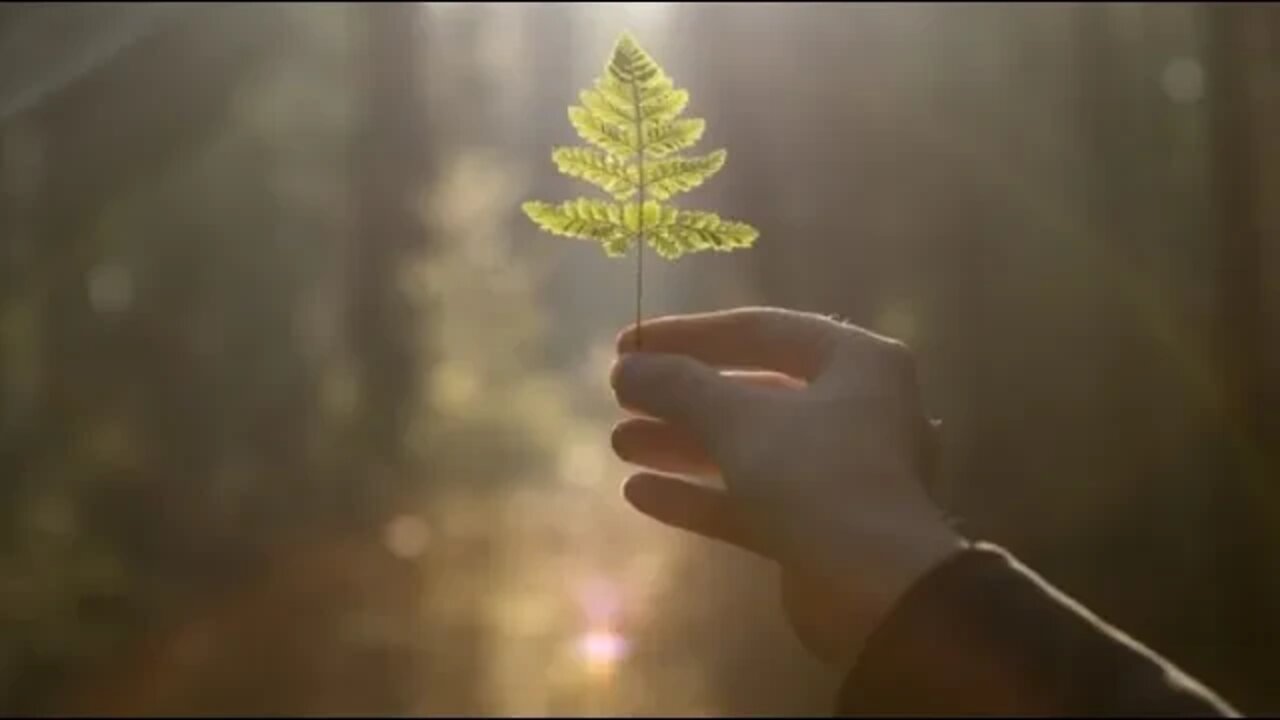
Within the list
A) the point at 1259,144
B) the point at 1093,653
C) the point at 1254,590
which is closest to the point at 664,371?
the point at 1093,653

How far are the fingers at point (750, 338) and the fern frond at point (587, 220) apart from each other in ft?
0.17

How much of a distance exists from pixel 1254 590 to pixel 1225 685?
550 mm

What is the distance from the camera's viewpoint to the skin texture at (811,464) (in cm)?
58

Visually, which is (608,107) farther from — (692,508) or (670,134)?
(692,508)

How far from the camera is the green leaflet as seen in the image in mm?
685

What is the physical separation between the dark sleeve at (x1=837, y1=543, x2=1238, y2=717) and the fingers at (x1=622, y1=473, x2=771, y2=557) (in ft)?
0.29

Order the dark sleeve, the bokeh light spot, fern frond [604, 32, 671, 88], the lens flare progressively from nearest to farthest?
Answer: the dark sleeve, fern frond [604, 32, 671, 88], the lens flare, the bokeh light spot

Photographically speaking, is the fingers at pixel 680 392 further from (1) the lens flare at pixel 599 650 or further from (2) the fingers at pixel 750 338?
(1) the lens flare at pixel 599 650

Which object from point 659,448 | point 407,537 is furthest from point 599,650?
point 659,448

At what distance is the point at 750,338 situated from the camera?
0.71m

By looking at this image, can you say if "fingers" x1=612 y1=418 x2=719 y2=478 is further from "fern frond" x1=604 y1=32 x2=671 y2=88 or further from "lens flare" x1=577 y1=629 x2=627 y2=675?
"lens flare" x1=577 y1=629 x2=627 y2=675

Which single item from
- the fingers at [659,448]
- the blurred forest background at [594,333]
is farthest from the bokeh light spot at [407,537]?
the fingers at [659,448]

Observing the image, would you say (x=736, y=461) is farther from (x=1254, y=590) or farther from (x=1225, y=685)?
(x=1254, y=590)

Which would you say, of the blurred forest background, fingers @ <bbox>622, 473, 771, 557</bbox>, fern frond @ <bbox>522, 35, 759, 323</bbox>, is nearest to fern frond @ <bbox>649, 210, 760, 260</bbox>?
fern frond @ <bbox>522, 35, 759, 323</bbox>
